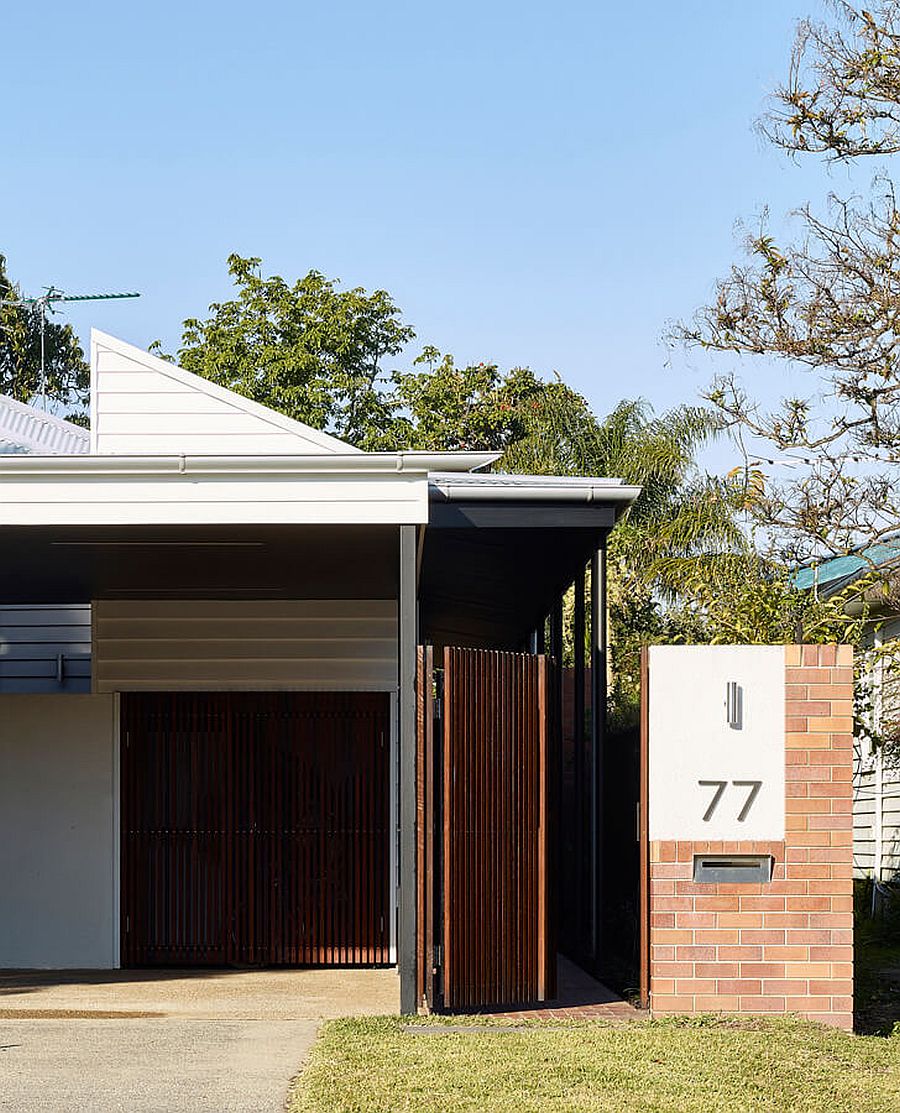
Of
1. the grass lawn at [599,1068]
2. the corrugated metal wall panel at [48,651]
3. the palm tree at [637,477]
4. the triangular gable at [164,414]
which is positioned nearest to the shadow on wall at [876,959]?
the grass lawn at [599,1068]

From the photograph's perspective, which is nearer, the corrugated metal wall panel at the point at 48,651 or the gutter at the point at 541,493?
the gutter at the point at 541,493

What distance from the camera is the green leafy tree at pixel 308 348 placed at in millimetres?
32500

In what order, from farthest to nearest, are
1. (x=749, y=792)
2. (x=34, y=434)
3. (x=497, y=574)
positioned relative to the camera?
(x=34, y=434) < (x=497, y=574) < (x=749, y=792)

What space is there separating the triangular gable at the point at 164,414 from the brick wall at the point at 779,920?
17.7 feet

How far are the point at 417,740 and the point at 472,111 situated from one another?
12908 millimetres

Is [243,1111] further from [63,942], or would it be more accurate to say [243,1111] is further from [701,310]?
[701,310]

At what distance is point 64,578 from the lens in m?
11.7

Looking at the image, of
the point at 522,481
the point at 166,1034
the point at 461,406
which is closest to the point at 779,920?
the point at 522,481

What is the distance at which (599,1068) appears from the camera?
745 cm

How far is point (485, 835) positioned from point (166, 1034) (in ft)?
6.98

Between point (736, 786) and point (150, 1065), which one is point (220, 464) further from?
point (736, 786)

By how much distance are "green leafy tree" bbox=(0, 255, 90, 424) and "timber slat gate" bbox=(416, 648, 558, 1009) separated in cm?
2703

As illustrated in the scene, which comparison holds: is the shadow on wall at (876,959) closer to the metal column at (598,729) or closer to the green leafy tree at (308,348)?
the metal column at (598,729)

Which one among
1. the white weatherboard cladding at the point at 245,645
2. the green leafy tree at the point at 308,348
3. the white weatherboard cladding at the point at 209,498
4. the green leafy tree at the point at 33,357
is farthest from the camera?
the green leafy tree at the point at 33,357
